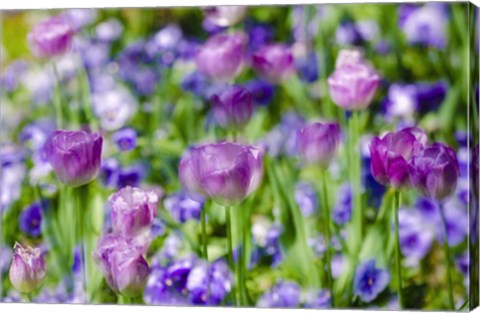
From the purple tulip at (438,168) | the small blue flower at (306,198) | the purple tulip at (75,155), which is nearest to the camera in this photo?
the purple tulip at (438,168)

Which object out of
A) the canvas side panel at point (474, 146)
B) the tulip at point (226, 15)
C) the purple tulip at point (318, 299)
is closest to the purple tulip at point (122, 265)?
the purple tulip at point (318, 299)

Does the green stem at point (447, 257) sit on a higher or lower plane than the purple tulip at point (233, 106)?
lower

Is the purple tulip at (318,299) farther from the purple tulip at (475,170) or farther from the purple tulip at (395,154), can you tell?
the purple tulip at (475,170)

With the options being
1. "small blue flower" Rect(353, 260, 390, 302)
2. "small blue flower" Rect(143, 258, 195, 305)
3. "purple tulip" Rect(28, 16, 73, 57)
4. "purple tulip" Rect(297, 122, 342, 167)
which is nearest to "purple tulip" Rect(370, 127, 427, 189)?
"purple tulip" Rect(297, 122, 342, 167)

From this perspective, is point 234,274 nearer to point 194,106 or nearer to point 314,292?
point 314,292

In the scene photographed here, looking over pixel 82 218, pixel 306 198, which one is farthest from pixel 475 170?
pixel 82 218

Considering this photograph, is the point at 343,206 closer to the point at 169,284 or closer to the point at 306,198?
the point at 306,198

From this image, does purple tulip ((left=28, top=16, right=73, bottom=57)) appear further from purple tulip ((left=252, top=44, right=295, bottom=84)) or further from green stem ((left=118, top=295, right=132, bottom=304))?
green stem ((left=118, top=295, right=132, bottom=304))
